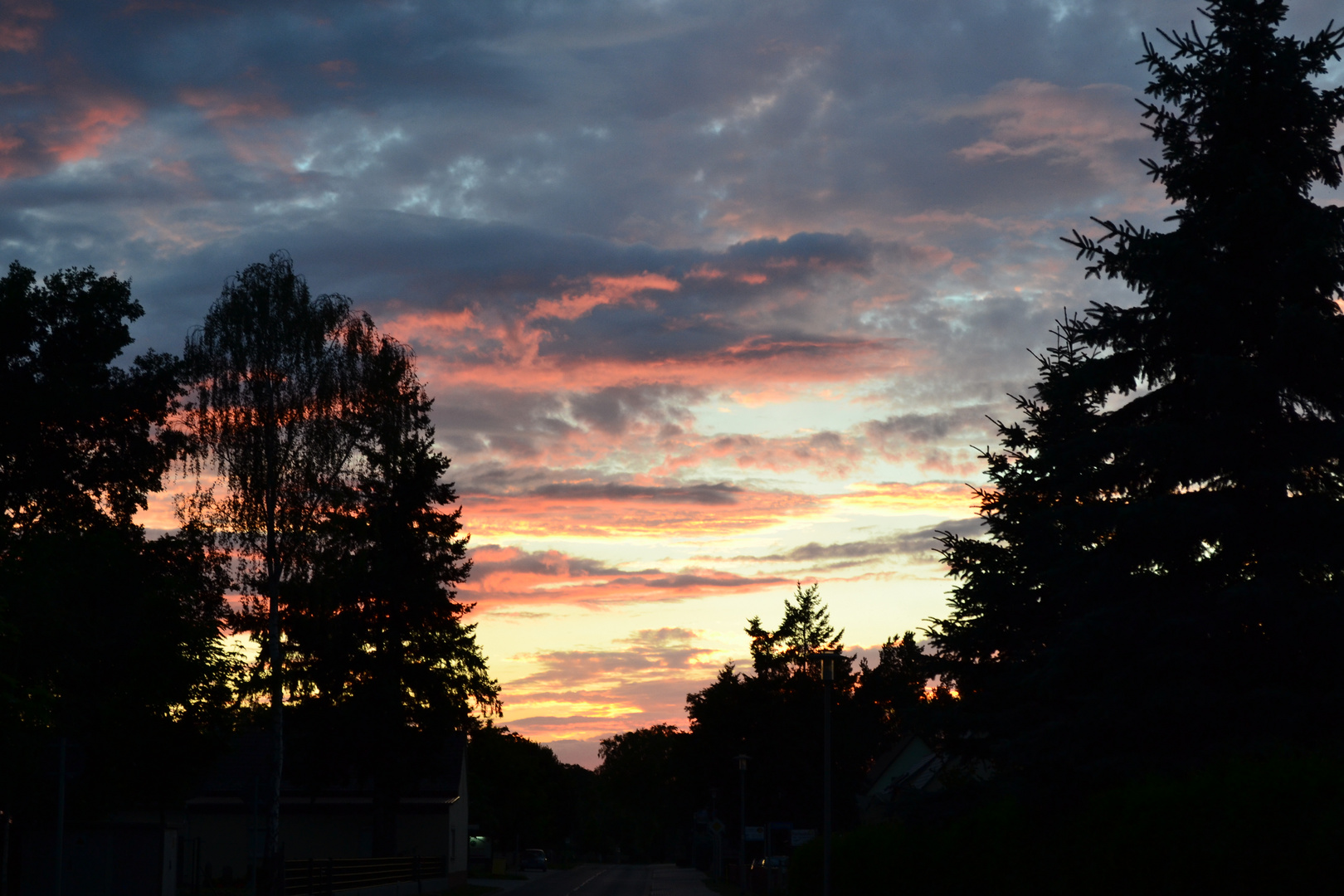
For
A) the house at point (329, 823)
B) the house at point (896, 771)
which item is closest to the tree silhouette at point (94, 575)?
the house at point (329, 823)

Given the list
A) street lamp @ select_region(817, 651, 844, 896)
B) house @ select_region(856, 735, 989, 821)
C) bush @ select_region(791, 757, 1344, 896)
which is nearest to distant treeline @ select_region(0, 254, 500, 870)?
street lamp @ select_region(817, 651, 844, 896)

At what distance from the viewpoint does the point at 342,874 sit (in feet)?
109

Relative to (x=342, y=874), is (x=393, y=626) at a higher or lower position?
higher

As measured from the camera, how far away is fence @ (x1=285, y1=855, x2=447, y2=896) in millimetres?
30062

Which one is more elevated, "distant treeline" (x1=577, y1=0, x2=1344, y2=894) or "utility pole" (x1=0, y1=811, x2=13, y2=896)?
"distant treeline" (x1=577, y1=0, x2=1344, y2=894)

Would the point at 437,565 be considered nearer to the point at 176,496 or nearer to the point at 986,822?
the point at 176,496

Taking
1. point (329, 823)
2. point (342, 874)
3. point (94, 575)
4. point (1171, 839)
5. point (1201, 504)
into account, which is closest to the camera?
point (1171, 839)

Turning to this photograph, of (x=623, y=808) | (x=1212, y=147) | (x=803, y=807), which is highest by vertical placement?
(x=1212, y=147)

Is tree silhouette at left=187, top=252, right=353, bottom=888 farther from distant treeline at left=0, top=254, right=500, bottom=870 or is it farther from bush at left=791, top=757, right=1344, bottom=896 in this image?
bush at left=791, top=757, right=1344, bottom=896

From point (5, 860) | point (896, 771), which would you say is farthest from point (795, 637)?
point (5, 860)

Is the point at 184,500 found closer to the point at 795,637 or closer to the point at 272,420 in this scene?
the point at 272,420

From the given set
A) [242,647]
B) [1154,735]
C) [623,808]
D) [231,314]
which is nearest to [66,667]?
[242,647]

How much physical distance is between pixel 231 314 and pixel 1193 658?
2901 centimetres

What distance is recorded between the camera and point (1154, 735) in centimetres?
1546
